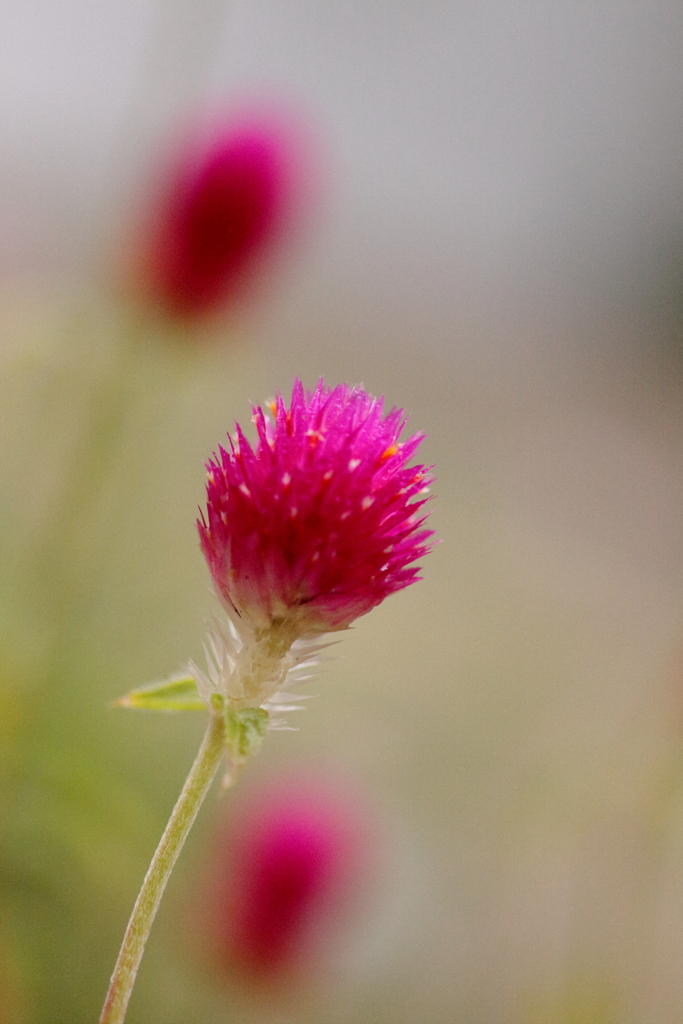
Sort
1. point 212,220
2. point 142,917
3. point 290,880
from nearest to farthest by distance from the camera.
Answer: point 142,917, point 290,880, point 212,220

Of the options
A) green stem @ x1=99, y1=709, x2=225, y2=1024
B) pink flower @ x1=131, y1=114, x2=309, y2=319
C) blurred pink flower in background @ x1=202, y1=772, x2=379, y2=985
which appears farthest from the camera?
pink flower @ x1=131, y1=114, x2=309, y2=319

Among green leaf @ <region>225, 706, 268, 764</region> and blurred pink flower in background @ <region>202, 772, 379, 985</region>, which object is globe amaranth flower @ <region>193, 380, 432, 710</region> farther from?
blurred pink flower in background @ <region>202, 772, 379, 985</region>

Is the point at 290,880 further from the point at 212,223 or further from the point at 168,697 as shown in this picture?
the point at 212,223

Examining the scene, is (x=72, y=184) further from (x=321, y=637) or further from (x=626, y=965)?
(x=321, y=637)

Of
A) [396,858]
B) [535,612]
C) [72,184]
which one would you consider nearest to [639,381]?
[535,612]

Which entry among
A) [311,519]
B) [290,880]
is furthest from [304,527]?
[290,880]

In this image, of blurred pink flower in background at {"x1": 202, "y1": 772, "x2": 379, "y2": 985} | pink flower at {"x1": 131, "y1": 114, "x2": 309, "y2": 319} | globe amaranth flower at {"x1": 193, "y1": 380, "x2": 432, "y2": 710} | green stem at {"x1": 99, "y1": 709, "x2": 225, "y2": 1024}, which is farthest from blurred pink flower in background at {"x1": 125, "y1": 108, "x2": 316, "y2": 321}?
green stem at {"x1": 99, "y1": 709, "x2": 225, "y2": 1024}
